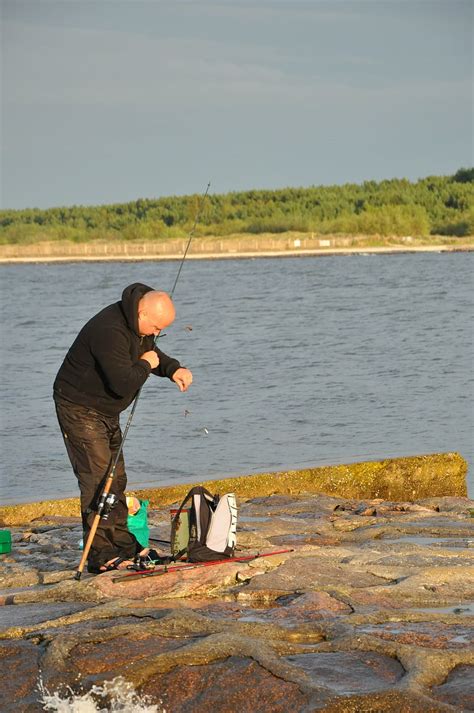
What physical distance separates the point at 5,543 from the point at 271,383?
13.4 m

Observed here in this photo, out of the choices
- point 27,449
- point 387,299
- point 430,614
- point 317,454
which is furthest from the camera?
point 387,299

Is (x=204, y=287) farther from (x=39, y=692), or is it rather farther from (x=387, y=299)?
(x=39, y=692)

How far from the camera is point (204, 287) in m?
55.6

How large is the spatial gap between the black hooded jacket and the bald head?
0.10ft

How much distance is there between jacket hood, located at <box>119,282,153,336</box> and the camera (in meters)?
6.56

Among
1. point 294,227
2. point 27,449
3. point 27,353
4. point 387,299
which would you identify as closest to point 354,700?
point 27,449

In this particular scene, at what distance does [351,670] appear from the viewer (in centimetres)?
510

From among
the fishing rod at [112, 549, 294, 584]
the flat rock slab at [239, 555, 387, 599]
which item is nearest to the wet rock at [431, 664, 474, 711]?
the flat rock slab at [239, 555, 387, 599]

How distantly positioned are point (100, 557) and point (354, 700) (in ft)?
7.58

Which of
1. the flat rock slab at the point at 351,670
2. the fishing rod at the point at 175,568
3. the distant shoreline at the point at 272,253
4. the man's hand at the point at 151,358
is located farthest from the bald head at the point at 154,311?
the distant shoreline at the point at 272,253

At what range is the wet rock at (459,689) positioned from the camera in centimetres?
472

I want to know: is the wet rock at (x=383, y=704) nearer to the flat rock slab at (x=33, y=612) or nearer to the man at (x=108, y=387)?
the flat rock slab at (x=33, y=612)

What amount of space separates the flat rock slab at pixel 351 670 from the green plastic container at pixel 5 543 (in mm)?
2944

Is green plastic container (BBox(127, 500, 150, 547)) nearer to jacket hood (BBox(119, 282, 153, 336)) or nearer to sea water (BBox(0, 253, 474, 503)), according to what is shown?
sea water (BBox(0, 253, 474, 503))
